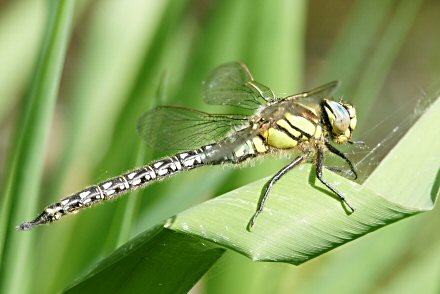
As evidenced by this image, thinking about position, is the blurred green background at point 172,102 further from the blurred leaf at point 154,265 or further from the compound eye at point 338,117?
the blurred leaf at point 154,265

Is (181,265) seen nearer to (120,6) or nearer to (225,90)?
(225,90)

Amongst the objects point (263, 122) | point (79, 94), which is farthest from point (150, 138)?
point (79, 94)

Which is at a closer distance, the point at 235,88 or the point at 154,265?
the point at 154,265

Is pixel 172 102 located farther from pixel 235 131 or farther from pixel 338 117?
pixel 338 117

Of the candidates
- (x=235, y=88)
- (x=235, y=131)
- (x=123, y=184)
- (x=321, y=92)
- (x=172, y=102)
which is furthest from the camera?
(x=172, y=102)

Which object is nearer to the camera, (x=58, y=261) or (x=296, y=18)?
(x=58, y=261)

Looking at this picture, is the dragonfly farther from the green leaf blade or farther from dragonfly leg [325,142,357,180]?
the green leaf blade

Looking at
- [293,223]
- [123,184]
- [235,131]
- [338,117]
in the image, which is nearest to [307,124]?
[338,117]
